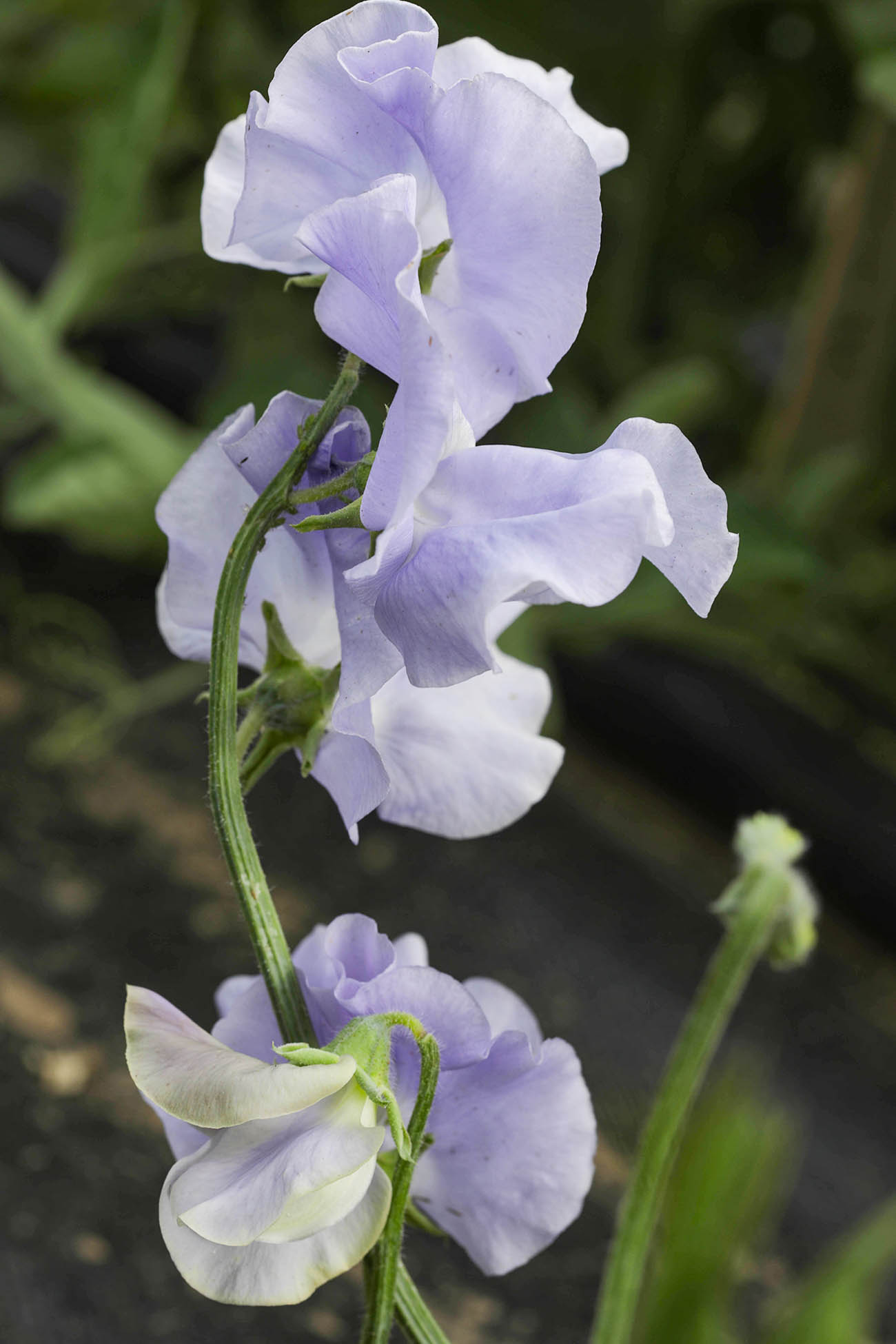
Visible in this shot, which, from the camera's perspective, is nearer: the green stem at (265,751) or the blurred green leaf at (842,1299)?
the green stem at (265,751)

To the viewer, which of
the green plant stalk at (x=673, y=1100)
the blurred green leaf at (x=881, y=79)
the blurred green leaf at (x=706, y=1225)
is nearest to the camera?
the green plant stalk at (x=673, y=1100)

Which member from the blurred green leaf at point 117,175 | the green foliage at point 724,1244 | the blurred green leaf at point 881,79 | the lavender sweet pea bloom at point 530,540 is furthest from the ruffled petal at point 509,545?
the blurred green leaf at point 117,175

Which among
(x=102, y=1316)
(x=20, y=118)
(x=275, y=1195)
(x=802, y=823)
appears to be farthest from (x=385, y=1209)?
(x=20, y=118)

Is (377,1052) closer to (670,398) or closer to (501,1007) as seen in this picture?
(501,1007)

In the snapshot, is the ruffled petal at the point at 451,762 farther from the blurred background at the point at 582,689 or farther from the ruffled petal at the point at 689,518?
the blurred background at the point at 582,689

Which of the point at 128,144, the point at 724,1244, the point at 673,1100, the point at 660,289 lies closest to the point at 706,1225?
the point at 724,1244
